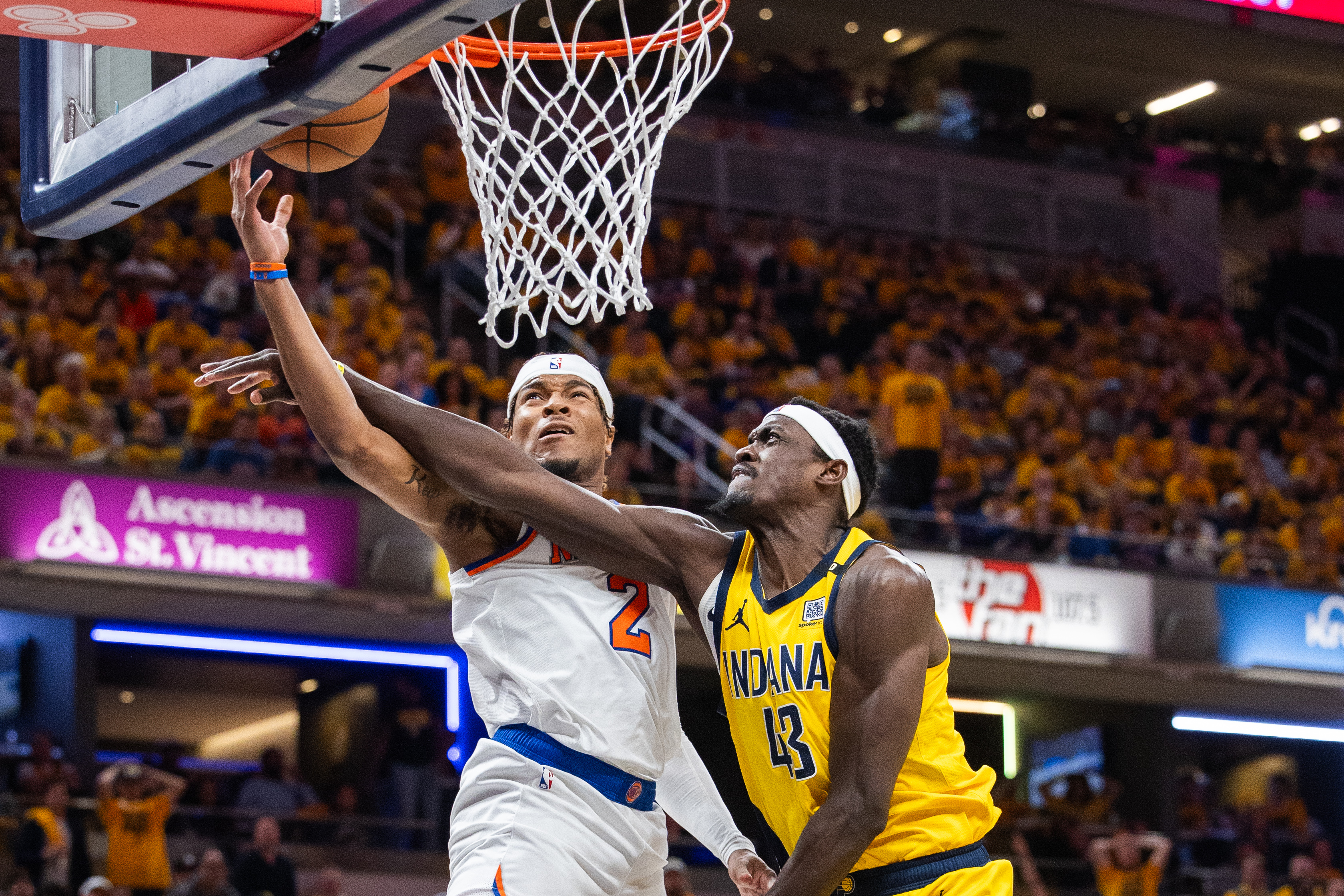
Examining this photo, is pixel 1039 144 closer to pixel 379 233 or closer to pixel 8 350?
pixel 379 233

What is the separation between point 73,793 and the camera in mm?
10445

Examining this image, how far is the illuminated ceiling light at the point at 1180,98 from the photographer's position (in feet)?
70.2

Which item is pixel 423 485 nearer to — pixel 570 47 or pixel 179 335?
pixel 570 47

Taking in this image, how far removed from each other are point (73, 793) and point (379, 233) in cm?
595

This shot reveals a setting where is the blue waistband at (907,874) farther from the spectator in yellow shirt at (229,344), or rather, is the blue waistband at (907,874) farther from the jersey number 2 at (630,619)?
the spectator in yellow shirt at (229,344)

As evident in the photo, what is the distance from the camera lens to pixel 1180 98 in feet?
71.6

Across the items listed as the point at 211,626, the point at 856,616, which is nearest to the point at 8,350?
the point at 211,626

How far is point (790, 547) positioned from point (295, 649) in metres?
9.51

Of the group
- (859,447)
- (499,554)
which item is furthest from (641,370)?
(499,554)

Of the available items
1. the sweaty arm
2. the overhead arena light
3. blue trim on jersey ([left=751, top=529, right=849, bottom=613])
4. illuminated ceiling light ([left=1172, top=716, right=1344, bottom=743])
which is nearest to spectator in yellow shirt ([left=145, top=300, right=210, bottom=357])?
blue trim on jersey ([left=751, top=529, right=849, bottom=613])

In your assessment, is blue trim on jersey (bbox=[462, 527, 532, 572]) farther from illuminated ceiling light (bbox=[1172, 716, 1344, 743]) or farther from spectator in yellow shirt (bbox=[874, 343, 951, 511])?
illuminated ceiling light (bbox=[1172, 716, 1344, 743])

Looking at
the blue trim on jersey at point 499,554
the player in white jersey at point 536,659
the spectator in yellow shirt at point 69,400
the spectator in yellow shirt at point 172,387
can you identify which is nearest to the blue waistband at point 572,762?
the player in white jersey at point 536,659

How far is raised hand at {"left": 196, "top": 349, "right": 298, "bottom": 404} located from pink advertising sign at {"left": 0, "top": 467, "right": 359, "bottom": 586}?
6.56 m

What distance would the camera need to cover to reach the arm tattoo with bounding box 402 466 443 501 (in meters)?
4.12
